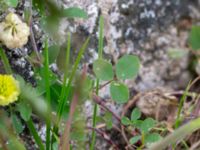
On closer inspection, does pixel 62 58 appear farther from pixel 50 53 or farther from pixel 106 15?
pixel 106 15

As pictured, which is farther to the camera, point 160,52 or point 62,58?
point 160,52

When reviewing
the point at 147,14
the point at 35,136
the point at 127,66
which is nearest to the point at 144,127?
the point at 127,66

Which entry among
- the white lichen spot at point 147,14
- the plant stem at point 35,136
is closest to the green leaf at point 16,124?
the plant stem at point 35,136

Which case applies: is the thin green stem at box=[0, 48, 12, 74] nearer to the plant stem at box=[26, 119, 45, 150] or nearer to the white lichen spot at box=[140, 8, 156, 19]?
the plant stem at box=[26, 119, 45, 150]

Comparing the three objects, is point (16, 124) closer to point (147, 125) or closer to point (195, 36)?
point (147, 125)

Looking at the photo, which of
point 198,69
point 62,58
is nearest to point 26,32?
point 62,58
